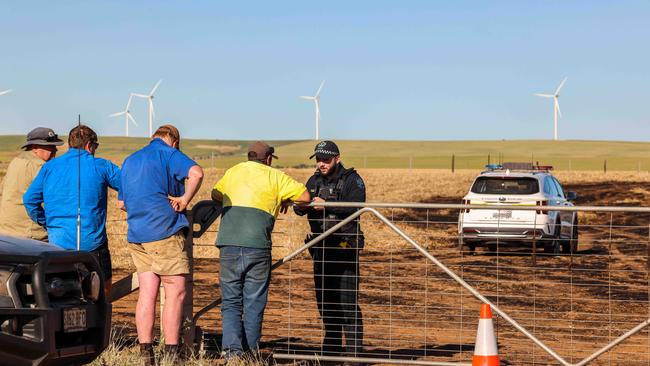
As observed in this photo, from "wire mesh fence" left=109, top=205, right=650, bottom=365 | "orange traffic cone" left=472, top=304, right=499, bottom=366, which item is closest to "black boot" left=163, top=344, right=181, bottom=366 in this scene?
"wire mesh fence" left=109, top=205, right=650, bottom=365

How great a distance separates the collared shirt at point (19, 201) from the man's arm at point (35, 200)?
25 cm

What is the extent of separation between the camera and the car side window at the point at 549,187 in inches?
969

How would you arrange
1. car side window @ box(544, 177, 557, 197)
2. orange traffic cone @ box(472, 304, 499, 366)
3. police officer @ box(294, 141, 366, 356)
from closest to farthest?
orange traffic cone @ box(472, 304, 499, 366) → police officer @ box(294, 141, 366, 356) → car side window @ box(544, 177, 557, 197)

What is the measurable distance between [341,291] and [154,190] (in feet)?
6.32

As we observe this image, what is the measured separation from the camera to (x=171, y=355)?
31.9 ft

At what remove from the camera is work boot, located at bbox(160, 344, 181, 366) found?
31.3 feet

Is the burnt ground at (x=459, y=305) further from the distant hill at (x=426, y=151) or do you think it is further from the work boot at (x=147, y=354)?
the distant hill at (x=426, y=151)

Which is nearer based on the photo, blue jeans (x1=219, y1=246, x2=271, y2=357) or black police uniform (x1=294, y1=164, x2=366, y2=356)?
blue jeans (x1=219, y1=246, x2=271, y2=357)

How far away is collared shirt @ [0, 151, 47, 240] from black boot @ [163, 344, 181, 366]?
153 cm

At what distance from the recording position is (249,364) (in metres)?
9.75

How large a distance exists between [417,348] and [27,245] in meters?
5.66

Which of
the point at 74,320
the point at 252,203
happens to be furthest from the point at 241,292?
the point at 74,320

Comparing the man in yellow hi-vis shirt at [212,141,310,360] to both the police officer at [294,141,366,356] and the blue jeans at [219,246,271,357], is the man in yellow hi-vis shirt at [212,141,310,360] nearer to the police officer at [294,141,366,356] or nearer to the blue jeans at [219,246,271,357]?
the blue jeans at [219,246,271,357]

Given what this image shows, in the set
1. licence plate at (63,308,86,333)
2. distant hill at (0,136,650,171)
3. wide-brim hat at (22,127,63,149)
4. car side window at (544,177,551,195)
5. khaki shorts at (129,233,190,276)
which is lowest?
licence plate at (63,308,86,333)
